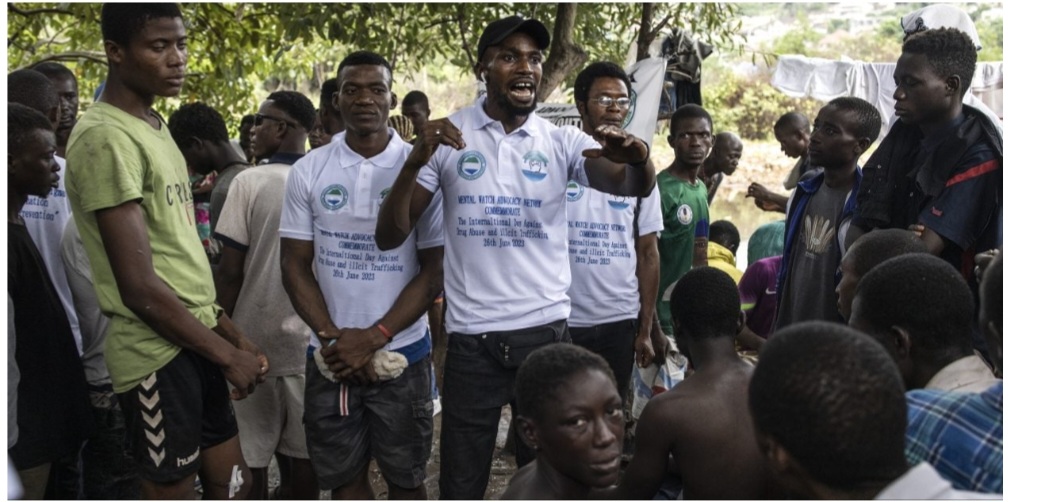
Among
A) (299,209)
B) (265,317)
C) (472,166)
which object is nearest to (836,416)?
(472,166)

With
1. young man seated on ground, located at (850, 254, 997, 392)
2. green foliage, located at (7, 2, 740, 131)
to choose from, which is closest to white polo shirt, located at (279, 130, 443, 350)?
young man seated on ground, located at (850, 254, 997, 392)

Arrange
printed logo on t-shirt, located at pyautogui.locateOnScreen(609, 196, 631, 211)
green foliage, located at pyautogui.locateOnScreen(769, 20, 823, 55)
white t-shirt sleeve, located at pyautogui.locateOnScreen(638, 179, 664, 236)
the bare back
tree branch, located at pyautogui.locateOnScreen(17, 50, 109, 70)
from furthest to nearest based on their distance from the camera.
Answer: green foliage, located at pyautogui.locateOnScreen(769, 20, 823, 55) → tree branch, located at pyautogui.locateOnScreen(17, 50, 109, 70) → white t-shirt sleeve, located at pyautogui.locateOnScreen(638, 179, 664, 236) → printed logo on t-shirt, located at pyautogui.locateOnScreen(609, 196, 631, 211) → the bare back

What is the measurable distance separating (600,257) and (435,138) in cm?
150

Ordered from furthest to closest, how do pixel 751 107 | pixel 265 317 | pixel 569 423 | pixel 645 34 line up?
pixel 751 107
pixel 645 34
pixel 265 317
pixel 569 423

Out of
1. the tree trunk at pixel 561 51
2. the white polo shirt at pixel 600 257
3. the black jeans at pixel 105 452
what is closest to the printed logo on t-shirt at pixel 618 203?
the white polo shirt at pixel 600 257

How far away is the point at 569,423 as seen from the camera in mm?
2814

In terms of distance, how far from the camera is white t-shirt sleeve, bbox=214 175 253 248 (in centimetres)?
441

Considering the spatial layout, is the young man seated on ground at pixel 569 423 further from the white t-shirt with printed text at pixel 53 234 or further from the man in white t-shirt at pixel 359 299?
the white t-shirt with printed text at pixel 53 234

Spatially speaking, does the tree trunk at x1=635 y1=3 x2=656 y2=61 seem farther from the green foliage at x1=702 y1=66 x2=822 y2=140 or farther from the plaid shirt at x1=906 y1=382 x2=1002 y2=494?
the green foliage at x1=702 y1=66 x2=822 y2=140

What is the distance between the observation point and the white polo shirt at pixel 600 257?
15.1ft

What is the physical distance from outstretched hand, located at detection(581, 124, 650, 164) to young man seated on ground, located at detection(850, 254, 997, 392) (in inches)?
37.0

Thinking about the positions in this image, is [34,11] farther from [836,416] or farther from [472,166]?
[836,416]

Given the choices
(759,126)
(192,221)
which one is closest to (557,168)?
(192,221)

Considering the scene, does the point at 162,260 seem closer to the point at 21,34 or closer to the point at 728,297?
the point at 728,297
